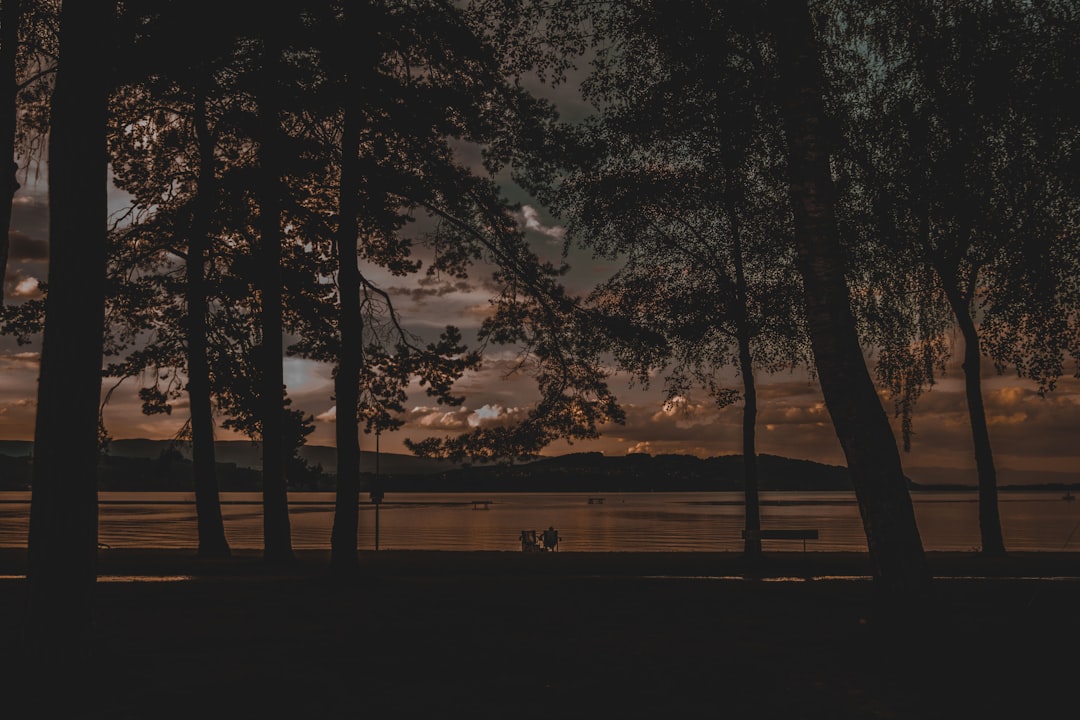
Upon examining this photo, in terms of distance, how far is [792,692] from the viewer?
700 cm

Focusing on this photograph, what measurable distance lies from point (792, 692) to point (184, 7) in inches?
375

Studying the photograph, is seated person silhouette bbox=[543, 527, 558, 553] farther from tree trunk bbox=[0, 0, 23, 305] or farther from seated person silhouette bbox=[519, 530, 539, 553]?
tree trunk bbox=[0, 0, 23, 305]

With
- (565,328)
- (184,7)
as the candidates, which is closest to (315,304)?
(565,328)

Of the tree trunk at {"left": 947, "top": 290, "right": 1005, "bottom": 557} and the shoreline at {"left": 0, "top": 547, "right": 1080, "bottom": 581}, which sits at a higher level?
the tree trunk at {"left": 947, "top": 290, "right": 1005, "bottom": 557}

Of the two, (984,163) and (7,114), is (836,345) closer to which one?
Result: (984,163)

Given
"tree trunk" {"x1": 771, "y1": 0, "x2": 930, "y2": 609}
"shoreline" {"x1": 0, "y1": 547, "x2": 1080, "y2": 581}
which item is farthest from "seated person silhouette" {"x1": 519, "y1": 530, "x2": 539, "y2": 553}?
"tree trunk" {"x1": 771, "y1": 0, "x2": 930, "y2": 609}

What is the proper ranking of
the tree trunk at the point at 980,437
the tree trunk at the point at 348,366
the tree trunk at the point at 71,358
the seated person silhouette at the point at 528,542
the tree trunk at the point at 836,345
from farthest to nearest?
the seated person silhouette at the point at 528,542 < the tree trunk at the point at 980,437 < the tree trunk at the point at 348,366 < the tree trunk at the point at 836,345 < the tree trunk at the point at 71,358

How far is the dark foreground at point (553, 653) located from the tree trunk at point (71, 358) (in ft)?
1.86

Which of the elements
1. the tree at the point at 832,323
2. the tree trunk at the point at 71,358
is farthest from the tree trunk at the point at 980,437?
the tree trunk at the point at 71,358

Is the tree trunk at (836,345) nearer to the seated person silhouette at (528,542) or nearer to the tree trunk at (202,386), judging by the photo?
the tree trunk at (202,386)

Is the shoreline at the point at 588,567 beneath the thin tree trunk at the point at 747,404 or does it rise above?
beneath

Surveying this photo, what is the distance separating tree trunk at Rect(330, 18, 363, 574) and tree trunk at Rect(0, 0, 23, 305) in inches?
186

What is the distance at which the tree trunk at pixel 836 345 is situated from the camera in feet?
29.7

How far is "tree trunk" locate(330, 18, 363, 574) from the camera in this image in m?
14.8
